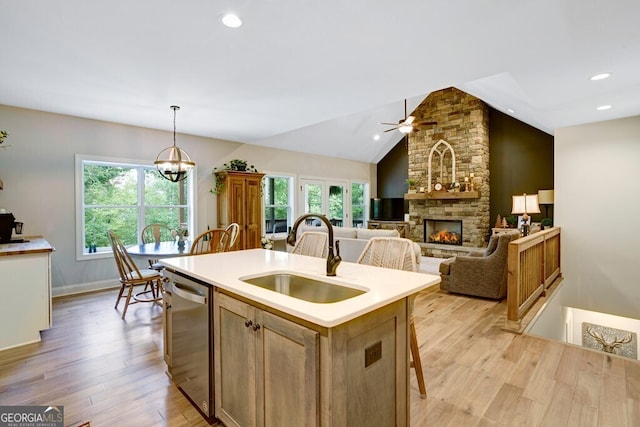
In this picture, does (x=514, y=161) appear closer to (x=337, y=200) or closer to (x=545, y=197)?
(x=545, y=197)

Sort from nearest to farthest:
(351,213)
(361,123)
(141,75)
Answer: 1. (141,75)
2. (361,123)
3. (351,213)

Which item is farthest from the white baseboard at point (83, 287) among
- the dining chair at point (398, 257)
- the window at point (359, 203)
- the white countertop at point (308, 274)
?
the window at point (359, 203)

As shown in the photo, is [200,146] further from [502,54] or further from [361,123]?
[502,54]

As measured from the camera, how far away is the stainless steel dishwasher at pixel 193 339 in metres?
1.87

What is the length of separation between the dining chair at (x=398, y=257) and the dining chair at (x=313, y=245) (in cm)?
49

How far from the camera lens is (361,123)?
776 centimetres

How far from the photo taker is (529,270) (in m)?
3.86

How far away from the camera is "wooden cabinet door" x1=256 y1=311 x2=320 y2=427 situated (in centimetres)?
126

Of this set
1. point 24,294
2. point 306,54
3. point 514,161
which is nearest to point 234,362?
point 306,54

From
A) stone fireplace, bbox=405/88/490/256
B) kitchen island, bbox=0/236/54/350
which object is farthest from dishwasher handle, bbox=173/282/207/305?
stone fireplace, bbox=405/88/490/256

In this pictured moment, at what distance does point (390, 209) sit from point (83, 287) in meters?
7.25

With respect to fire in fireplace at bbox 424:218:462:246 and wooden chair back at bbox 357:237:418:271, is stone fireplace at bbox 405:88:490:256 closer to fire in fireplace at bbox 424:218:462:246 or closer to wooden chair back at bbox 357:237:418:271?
fire in fireplace at bbox 424:218:462:246

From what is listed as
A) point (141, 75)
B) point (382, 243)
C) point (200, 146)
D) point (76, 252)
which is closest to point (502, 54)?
point (382, 243)

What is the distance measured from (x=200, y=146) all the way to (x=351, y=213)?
186 inches
